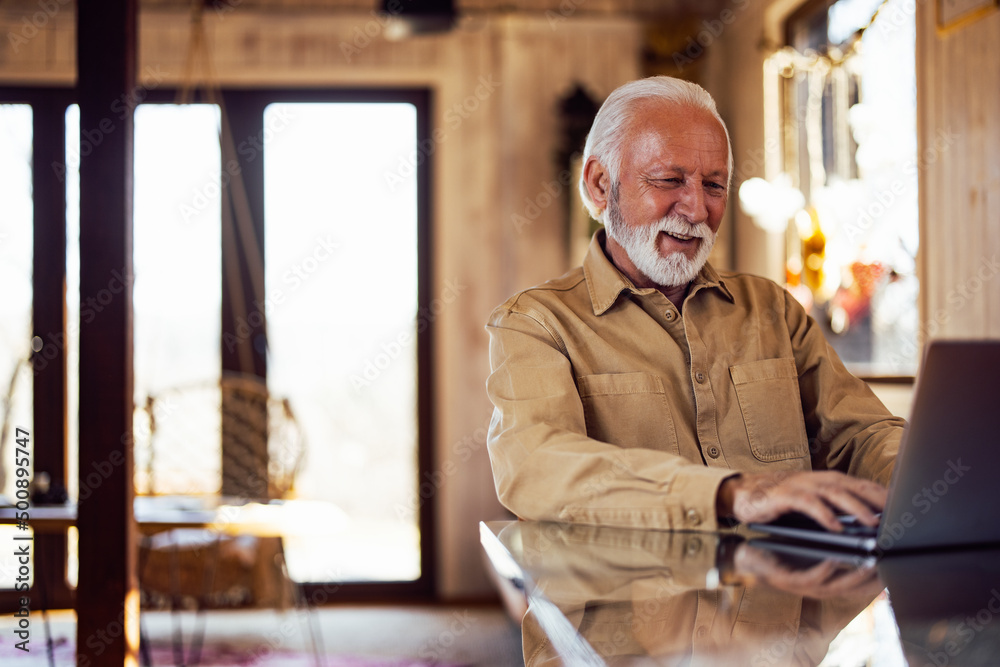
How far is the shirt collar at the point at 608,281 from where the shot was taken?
154 cm

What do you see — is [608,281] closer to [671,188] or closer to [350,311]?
[671,188]

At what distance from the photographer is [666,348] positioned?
4.99 ft

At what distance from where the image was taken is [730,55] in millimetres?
4512

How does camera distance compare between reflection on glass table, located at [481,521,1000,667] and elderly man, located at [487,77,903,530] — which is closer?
reflection on glass table, located at [481,521,1000,667]

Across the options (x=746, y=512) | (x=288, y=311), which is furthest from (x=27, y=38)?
(x=746, y=512)

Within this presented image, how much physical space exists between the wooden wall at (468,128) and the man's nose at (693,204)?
3.02m
